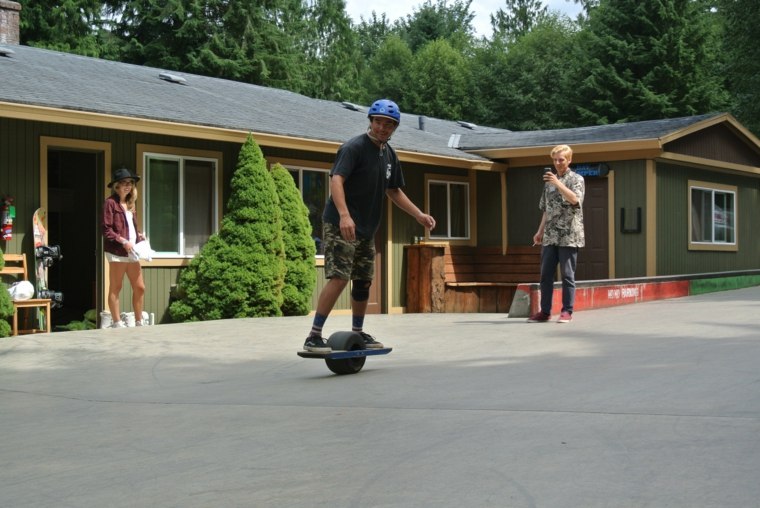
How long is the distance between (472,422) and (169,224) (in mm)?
9847

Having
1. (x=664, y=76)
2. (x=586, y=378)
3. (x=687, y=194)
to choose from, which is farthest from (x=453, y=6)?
(x=586, y=378)

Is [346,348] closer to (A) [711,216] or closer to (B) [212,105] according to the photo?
(B) [212,105]

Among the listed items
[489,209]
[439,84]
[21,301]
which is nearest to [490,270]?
[489,209]

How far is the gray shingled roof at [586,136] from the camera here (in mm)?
18297

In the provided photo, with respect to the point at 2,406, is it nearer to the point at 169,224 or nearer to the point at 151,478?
the point at 151,478

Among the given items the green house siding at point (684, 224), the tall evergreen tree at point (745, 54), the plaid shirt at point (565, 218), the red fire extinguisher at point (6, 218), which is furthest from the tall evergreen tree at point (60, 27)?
the plaid shirt at point (565, 218)

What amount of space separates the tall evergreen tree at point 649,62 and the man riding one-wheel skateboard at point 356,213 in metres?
32.4

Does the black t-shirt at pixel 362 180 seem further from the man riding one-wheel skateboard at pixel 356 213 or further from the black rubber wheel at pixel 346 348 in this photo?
the black rubber wheel at pixel 346 348

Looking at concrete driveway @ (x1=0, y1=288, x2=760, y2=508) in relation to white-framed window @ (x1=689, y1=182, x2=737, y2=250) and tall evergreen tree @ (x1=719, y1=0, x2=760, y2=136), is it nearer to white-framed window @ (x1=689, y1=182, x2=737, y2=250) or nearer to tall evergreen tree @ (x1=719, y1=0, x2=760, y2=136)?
white-framed window @ (x1=689, y1=182, x2=737, y2=250)

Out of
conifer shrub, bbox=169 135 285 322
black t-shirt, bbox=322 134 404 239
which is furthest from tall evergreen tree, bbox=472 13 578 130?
black t-shirt, bbox=322 134 404 239

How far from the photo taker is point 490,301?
18062 millimetres

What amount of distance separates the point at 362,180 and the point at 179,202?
7790 millimetres

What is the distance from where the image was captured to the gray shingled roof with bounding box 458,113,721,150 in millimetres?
18297

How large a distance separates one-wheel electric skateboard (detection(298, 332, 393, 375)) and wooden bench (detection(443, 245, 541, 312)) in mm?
11034
